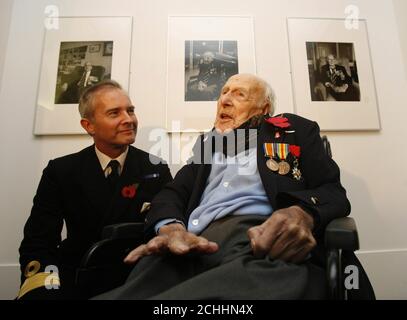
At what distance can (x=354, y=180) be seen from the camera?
1.46 m

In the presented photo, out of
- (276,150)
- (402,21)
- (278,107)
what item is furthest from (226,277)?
(402,21)

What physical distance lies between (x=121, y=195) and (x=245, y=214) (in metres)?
0.50

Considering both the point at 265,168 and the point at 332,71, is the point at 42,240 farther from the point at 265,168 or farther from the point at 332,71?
the point at 332,71

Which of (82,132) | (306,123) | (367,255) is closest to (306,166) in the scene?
(306,123)

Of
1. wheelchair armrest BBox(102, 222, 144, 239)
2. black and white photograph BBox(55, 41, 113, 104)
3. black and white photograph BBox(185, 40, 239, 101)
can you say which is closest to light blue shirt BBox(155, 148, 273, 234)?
wheelchair armrest BBox(102, 222, 144, 239)

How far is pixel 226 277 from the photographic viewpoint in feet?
1.83

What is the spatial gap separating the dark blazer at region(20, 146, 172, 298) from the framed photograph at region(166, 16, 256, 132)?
1.65ft

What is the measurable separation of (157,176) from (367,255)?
1115 mm

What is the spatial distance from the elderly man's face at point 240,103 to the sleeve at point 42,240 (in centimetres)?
66

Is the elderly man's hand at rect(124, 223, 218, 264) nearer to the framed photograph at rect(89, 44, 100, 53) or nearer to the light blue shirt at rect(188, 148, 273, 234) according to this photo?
the light blue shirt at rect(188, 148, 273, 234)

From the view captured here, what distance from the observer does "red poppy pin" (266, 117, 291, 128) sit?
93 cm

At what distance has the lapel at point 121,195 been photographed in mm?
1021

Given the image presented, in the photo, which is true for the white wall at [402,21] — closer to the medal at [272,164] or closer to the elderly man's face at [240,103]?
the elderly man's face at [240,103]
